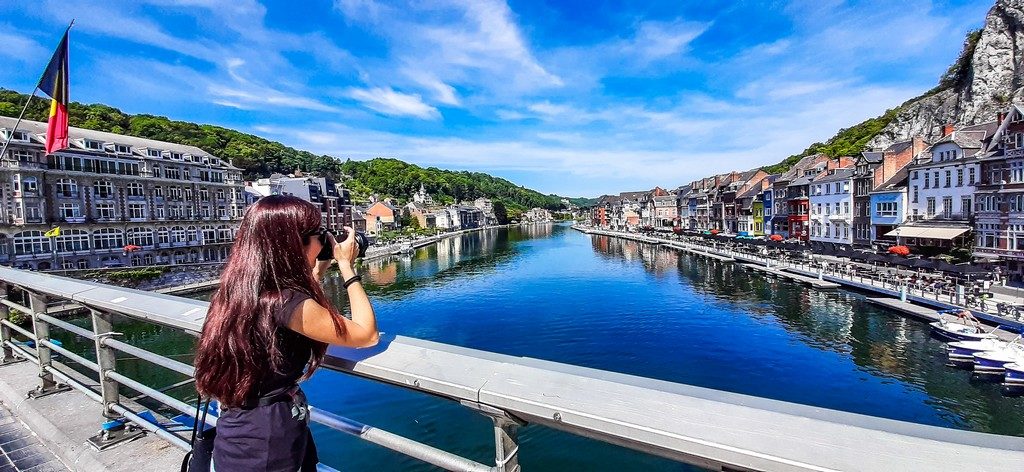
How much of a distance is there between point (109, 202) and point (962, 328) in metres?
52.3

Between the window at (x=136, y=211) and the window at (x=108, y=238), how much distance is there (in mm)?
1813

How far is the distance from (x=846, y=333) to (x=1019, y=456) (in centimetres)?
2711

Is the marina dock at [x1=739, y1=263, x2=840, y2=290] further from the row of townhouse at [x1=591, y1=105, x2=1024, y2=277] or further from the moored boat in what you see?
the moored boat

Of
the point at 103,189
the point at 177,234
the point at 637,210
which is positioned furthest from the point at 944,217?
the point at 637,210

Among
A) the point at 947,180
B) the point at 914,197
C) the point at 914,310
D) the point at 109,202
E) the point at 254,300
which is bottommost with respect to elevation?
the point at 914,310

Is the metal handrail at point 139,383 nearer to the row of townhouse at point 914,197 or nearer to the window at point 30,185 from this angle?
the row of townhouse at point 914,197

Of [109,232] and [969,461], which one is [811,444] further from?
[109,232]

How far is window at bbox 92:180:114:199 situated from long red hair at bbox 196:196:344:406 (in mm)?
47277

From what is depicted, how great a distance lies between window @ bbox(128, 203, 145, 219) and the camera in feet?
133

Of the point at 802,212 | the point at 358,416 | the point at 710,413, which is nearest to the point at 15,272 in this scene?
the point at 710,413

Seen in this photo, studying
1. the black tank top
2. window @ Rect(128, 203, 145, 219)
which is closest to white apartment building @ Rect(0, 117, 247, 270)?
window @ Rect(128, 203, 145, 219)

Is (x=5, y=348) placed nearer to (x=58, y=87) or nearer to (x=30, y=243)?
(x=58, y=87)

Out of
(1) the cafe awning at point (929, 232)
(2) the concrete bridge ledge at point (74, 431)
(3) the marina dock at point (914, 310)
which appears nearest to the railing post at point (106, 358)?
(2) the concrete bridge ledge at point (74, 431)

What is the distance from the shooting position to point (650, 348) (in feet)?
72.8
